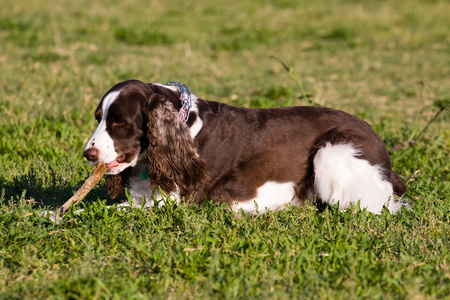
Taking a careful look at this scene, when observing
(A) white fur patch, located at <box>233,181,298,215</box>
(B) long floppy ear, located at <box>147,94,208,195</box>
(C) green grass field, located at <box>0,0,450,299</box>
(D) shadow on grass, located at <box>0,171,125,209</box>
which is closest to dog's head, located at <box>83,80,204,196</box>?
(B) long floppy ear, located at <box>147,94,208,195</box>

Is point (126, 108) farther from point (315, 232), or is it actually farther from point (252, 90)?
point (252, 90)

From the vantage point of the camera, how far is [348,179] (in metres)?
4.44

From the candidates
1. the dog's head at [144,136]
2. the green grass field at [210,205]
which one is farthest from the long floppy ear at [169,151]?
the green grass field at [210,205]

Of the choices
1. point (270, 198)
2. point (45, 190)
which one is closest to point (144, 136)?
point (270, 198)

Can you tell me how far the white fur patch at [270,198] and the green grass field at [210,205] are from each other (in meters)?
0.17

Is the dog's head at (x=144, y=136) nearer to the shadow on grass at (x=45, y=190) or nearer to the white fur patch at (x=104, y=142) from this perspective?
the white fur patch at (x=104, y=142)

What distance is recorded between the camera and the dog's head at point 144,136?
154 inches

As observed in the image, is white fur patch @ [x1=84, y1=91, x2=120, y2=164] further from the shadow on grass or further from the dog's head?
the shadow on grass

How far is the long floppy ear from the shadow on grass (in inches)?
31.0

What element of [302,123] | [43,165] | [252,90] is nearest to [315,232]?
[302,123]

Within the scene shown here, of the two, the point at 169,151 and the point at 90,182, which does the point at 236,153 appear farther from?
the point at 90,182

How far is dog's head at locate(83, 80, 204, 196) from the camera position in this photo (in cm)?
390

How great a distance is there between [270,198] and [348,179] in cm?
63

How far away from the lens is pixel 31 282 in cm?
324
